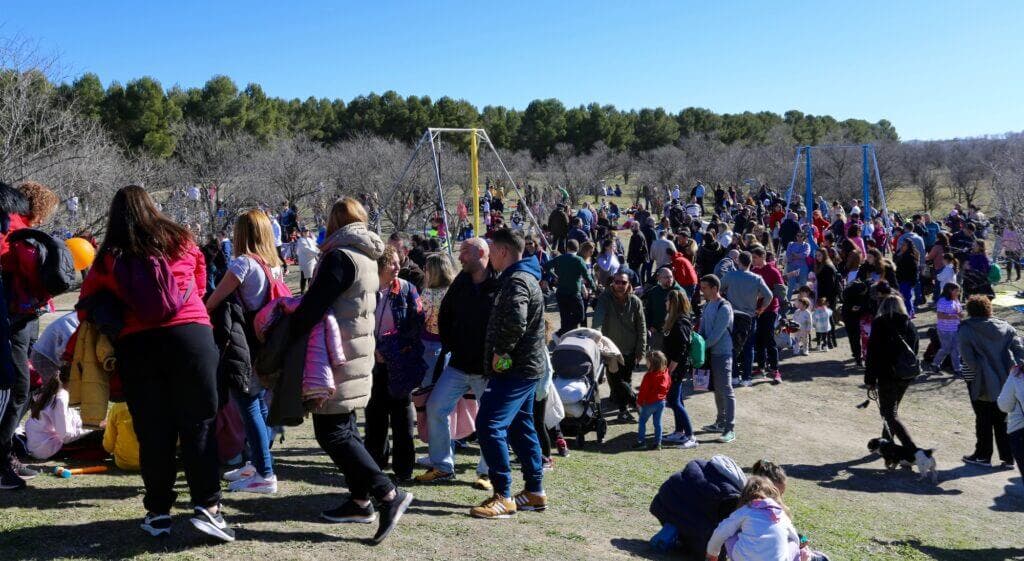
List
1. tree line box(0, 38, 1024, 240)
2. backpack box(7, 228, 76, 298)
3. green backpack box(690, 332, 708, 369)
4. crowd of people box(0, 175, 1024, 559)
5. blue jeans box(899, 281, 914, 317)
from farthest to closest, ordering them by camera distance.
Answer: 1. tree line box(0, 38, 1024, 240)
2. blue jeans box(899, 281, 914, 317)
3. green backpack box(690, 332, 708, 369)
4. backpack box(7, 228, 76, 298)
5. crowd of people box(0, 175, 1024, 559)

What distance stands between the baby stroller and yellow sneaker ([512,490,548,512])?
2328 millimetres

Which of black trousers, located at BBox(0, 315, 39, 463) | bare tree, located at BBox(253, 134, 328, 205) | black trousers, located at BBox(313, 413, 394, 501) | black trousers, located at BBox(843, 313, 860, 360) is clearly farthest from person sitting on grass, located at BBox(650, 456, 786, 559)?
bare tree, located at BBox(253, 134, 328, 205)

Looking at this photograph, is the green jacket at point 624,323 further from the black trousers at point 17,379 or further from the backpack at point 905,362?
the black trousers at point 17,379

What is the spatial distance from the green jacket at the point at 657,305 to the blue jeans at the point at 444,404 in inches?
154

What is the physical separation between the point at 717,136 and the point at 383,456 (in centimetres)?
5668

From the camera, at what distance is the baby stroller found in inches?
291

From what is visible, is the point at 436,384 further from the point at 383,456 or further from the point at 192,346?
the point at 192,346

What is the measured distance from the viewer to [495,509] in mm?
4770

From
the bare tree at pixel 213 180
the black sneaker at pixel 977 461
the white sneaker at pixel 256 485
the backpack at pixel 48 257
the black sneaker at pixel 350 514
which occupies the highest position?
the bare tree at pixel 213 180

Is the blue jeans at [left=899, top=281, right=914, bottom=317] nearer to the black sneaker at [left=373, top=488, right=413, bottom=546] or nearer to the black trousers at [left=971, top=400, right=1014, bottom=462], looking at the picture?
the black trousers at [left=971, top=400, right=1014, bottom=462]

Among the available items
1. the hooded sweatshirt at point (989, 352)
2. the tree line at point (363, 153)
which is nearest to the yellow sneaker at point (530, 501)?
the hooded sweatshirt at point (989, 352)

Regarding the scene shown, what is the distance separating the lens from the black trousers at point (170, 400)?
372 centimetres

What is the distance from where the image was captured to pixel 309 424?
7.18 meters

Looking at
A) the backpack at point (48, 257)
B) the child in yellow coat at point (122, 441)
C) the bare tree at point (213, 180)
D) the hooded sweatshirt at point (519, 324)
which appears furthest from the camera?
the bare tree at point (213, 180)
